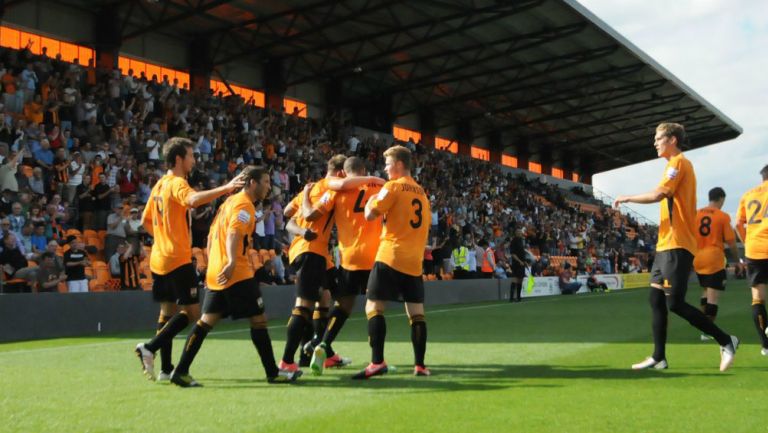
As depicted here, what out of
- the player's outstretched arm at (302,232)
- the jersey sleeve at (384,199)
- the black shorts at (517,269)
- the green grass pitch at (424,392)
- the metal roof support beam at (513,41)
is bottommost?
the green grass pitch at (424,392)

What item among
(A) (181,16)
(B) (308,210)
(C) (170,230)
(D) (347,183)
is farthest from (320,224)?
(A) (181,16)

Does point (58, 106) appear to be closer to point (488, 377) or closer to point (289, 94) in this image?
point (488, 377)

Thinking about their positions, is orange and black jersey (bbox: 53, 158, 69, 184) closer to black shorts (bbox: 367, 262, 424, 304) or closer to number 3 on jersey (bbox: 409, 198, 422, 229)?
black shorts (bbox: 367, 262, 424, 304)

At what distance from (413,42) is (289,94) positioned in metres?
7.78

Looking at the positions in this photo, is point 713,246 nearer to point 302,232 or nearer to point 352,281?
point 352,281

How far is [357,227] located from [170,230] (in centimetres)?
178

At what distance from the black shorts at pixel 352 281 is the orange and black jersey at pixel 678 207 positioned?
2781mm

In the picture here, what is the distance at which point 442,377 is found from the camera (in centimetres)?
730

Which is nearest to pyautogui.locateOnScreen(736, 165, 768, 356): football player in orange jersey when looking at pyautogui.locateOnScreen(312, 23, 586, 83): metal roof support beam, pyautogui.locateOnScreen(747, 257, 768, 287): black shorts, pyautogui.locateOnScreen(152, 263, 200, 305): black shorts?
pyautogui.locateOnScreen(747, 257, 768, 287): black shorts

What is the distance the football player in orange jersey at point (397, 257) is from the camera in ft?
23.6

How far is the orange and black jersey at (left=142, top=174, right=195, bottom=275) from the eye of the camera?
23.9ft

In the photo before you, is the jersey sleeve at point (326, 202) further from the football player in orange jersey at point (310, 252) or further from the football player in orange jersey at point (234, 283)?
the football player in orange jersey at point (234, 283)

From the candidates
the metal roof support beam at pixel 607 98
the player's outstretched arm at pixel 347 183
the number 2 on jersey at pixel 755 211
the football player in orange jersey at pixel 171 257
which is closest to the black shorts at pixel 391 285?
the player's outstretched arm at pixel 347 183

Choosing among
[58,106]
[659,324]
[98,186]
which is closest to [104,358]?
[659,324]
